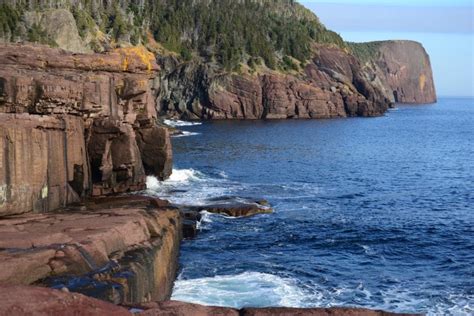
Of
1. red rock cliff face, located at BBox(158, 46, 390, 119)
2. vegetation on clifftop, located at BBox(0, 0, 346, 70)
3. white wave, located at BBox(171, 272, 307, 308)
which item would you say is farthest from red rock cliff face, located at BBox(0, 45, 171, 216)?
red rock cliff face, located at BBox(158, 46, 390, 119)

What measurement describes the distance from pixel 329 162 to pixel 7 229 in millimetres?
51704

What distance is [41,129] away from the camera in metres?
31.2

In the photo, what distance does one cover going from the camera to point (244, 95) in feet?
452

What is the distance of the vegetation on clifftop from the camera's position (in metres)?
135

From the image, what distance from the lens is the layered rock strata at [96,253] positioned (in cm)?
1712

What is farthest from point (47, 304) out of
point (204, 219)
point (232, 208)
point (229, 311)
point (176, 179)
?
point (176, 179)

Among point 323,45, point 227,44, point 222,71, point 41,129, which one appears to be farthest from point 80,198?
point 323,45

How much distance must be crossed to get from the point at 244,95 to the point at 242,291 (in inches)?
4502

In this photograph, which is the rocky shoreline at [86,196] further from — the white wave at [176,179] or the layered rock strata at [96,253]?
the white wave at [176,179]

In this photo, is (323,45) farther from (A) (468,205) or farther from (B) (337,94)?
(A) (468,205)

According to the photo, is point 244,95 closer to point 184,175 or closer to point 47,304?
point 184,175

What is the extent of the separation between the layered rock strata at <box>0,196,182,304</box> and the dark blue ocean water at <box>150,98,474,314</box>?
111 inches

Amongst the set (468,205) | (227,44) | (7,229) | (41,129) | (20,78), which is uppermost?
(227,44)

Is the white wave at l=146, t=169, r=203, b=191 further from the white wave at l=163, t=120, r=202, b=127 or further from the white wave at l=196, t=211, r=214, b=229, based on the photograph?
the white wave at l=163, t=120, r=202, b=127
